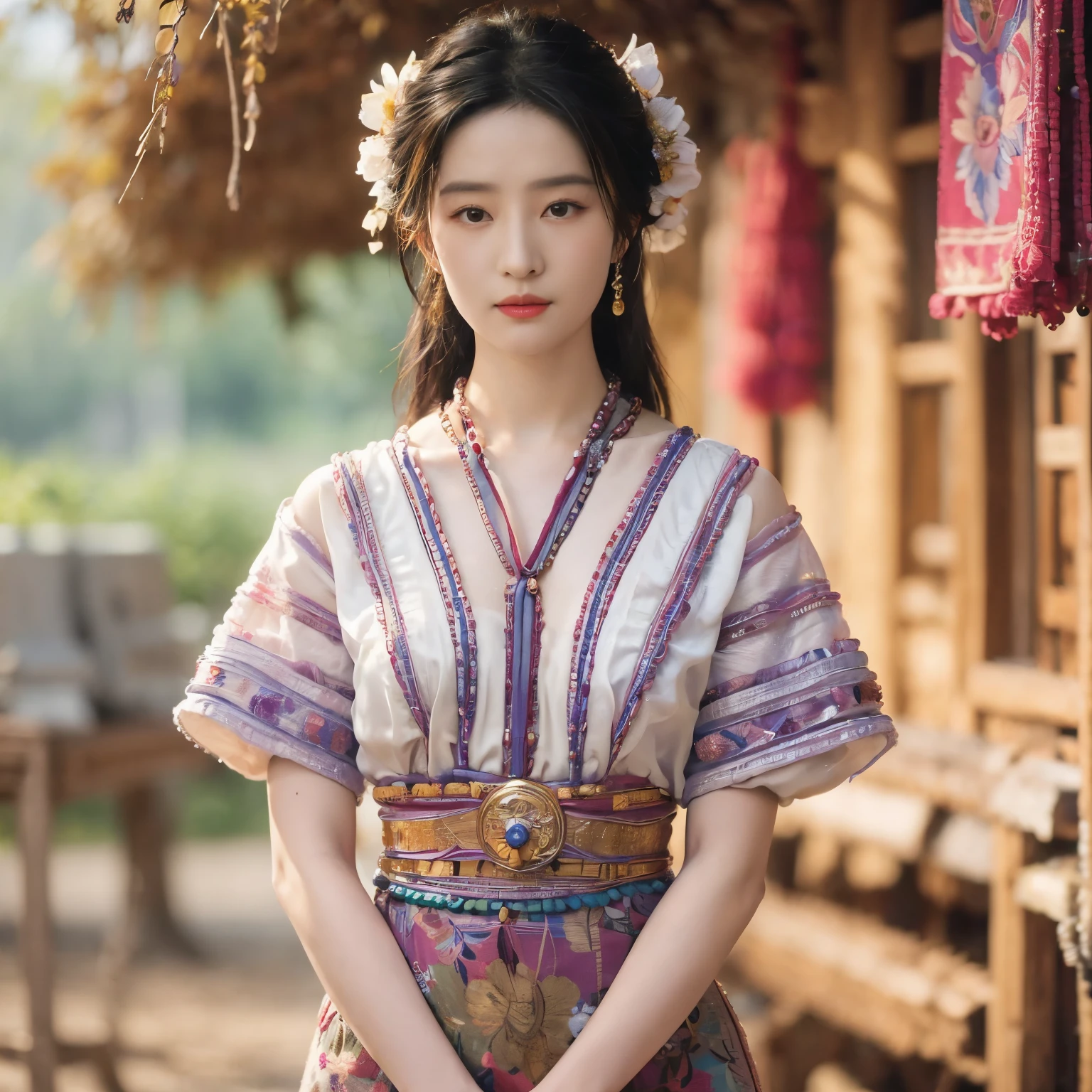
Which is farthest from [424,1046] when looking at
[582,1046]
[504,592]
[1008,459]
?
[1008,459]

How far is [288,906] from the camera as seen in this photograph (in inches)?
58.4

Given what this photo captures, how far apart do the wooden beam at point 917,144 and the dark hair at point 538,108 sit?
174cm

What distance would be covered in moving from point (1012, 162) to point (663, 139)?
0.40 metres

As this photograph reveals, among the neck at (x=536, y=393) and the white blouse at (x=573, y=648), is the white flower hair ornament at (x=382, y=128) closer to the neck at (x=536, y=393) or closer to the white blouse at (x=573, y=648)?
the neck at (x=536, y=393)

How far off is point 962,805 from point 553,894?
Answer: 1597 mm

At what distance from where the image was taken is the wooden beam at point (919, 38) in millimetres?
3119

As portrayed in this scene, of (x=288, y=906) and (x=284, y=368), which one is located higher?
(x=284, y=368)

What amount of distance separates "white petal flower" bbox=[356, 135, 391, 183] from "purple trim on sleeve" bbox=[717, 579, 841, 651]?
25.3 inches

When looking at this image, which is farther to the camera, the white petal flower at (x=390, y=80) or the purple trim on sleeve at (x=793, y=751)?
the white petal flower at (x=390, y=80)

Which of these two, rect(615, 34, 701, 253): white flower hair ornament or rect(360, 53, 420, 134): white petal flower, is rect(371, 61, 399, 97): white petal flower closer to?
rect(360, 53, 420, 134): white petal flower

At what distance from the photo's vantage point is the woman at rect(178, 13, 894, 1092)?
56.4 inches

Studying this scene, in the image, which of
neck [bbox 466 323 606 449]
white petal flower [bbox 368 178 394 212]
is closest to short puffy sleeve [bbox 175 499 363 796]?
neck [bbox 466 323 606 449]

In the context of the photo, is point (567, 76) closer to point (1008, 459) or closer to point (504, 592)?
point (504, 592)

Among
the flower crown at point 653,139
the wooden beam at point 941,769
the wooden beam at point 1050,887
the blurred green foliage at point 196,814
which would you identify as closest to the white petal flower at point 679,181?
the flower crown at point 653,139
